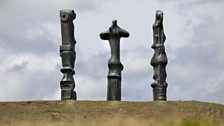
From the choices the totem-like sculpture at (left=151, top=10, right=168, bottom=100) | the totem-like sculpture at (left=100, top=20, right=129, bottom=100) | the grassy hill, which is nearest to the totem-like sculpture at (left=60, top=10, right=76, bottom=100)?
the grassy hill

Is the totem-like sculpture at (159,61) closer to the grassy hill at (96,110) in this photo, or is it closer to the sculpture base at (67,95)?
the grassy hill at (96,110)

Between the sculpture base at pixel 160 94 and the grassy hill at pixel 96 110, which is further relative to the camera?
the sculpture base at pixel 160 94

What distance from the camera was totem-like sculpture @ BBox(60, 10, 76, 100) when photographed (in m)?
32.3

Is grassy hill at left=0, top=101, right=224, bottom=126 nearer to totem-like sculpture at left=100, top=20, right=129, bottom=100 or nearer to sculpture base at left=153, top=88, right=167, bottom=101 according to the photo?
sculpture base at left=153, top=88, right=167, bottom=101

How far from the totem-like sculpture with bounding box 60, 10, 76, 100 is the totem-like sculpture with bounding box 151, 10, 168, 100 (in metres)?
4.61

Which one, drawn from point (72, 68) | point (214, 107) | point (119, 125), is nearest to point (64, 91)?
point (72, 68)

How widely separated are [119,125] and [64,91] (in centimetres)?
1524

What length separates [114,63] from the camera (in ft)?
108

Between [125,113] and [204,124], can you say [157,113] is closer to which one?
[125,113]

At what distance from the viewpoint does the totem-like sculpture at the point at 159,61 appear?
108ft

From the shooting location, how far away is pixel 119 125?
685 inches

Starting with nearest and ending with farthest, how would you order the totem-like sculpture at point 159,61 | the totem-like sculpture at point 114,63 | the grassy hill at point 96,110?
the grassy hill at point 96,110, the totem-like sculpture at point 114,63, the totem-like sculpture at point 159,61

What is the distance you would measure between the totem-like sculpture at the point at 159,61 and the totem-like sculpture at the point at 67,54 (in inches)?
181

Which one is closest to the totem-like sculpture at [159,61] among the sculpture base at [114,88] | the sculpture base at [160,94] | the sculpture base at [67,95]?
the sculpture base at [160,94]
